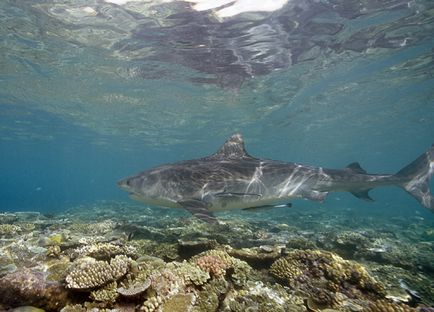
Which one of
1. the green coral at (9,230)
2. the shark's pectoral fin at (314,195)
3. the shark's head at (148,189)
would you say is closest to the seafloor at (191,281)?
the shark's head at (148,189)

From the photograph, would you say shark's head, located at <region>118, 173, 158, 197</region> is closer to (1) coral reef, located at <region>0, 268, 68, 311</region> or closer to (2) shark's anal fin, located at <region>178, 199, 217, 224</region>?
(2) shark's anal fin, located at <region>178, 199, 217, 224</region>

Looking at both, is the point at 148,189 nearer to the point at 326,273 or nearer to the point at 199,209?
the point at 199,209

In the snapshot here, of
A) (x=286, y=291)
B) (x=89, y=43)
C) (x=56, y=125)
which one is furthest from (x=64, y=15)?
(x=56, y=125)

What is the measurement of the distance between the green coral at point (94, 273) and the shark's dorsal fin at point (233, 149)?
18.8ft

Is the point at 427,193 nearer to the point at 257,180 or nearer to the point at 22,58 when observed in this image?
the point at 257,180

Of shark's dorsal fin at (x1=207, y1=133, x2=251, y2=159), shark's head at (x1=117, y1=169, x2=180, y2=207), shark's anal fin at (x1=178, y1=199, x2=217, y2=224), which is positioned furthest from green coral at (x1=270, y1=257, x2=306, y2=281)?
shark's dorsal fin at (x1=207, y1=133, x2=251, y2=159)

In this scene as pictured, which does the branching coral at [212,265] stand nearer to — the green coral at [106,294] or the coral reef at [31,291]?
the green coral at [106,294]

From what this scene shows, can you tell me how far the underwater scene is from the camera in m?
4.58

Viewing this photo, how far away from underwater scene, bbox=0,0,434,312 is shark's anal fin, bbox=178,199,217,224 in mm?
70

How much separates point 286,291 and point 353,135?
54.5 m

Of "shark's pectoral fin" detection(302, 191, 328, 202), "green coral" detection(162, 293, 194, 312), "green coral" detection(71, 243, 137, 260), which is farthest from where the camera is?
"shark's pectoral fin" detection(302, 191, 328, 202)

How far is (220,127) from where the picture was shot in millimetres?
42312

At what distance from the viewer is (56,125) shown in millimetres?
40281

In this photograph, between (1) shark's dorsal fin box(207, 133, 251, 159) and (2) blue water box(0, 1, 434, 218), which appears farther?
(2) blue water box(0, 1, 434, 218)
